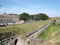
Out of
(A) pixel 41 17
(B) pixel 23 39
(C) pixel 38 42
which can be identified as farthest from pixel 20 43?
(A) pixel 41 17

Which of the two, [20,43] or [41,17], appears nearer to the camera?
[20,43]

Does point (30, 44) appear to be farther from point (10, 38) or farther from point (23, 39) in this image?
point (10, 38)

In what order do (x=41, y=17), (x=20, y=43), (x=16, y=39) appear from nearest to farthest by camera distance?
1. (x=20, y=43)
2. (x=16, y=39)
3. (x=41, y=17)

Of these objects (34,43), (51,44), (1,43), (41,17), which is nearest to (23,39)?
(34,43)

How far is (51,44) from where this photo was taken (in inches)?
337

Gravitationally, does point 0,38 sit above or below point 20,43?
above

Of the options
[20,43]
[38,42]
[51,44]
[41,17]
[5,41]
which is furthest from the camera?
[41,17]

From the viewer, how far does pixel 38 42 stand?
9703mm

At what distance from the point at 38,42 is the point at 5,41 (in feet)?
10.2


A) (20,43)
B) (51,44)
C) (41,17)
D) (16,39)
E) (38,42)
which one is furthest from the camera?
(41,17)

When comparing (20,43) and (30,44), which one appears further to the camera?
(20,43)

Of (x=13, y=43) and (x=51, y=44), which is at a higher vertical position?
(x=51, y=44)

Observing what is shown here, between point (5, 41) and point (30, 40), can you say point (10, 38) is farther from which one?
point (30, 40)

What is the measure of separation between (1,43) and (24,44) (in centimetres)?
211
